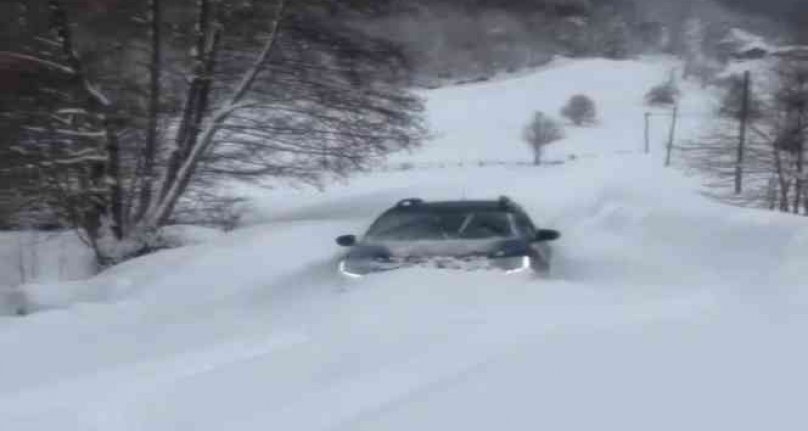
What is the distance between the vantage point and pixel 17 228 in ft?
76.2

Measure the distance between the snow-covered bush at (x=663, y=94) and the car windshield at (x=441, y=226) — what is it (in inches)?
963

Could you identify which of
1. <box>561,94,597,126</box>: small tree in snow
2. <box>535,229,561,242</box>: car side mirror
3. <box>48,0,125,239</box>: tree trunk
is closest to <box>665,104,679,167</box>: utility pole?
<box>561,94,597,126</box>: small tree in snow

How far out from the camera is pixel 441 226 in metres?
14.5

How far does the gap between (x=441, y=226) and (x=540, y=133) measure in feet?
137

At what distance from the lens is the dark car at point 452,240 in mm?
13070

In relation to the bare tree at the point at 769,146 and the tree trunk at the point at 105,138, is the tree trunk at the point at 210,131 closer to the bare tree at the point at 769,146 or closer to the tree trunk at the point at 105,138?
the tree trunk at the point at 105,138

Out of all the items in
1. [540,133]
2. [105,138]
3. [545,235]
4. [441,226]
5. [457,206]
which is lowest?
[540,133]

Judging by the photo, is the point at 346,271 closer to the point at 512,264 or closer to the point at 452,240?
the point at 452,240

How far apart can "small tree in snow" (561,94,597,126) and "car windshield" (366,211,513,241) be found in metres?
37.2

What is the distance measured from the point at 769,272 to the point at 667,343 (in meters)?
8.45

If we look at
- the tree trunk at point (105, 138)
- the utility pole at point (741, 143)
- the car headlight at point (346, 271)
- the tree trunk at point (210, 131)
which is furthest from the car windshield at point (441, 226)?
the utility pole at point (741, 143)

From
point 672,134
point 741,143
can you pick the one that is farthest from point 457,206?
point 672,134

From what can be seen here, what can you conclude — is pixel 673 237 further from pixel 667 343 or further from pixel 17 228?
pixel 667 343

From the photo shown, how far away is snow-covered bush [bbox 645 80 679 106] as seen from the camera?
40.0 meters
